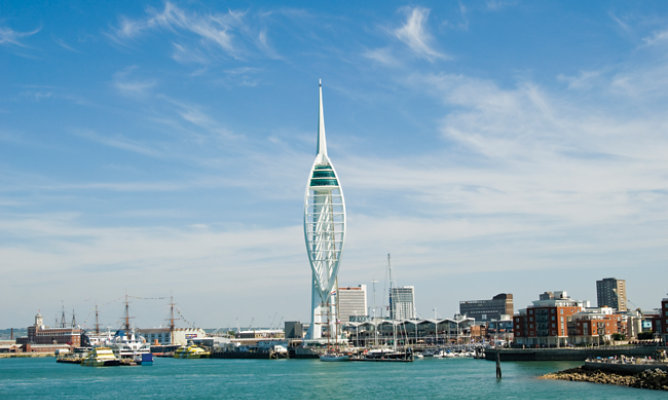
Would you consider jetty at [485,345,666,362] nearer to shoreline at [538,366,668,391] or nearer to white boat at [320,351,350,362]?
shoreline at [538,366,668,391]

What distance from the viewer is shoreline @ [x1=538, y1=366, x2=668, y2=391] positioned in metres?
58.3

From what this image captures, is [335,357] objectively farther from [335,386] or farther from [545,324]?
[335,386]

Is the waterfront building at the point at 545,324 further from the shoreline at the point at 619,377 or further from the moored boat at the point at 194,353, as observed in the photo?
the moored boat at the point at 194,353

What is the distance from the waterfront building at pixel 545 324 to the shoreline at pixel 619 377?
136 feet

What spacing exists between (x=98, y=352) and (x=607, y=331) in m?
72.4

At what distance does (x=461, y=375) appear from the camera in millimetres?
82625

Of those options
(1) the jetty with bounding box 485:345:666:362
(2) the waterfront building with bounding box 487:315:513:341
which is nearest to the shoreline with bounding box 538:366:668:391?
(1) the jetty with bounding box 485:345:666:362

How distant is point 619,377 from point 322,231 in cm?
9558

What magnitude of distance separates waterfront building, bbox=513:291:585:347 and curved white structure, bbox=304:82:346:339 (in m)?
46.3

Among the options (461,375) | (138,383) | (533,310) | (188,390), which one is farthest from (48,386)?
(533,310)

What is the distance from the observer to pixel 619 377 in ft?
210

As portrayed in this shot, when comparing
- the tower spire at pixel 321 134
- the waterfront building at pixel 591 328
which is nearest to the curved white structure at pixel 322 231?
the tower spire at pixel 321 134

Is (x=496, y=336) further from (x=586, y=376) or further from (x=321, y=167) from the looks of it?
(x=586, y=376)

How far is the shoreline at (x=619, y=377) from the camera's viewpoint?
5834cm
